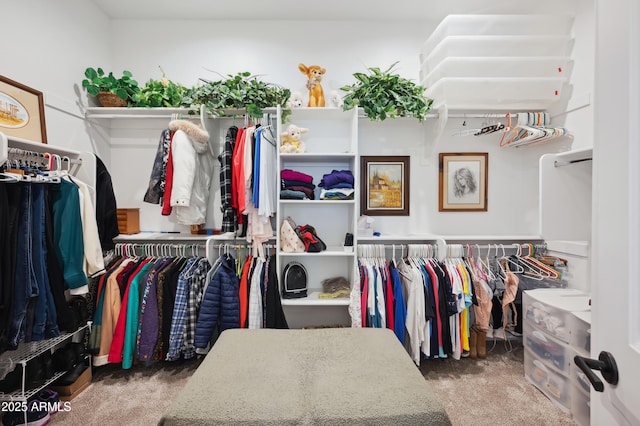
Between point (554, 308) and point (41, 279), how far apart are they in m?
3.22

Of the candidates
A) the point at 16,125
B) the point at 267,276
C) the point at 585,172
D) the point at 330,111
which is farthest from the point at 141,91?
the point at 585,172

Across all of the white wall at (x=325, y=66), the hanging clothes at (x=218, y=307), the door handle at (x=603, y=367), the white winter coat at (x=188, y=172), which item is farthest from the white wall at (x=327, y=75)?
the door handle at (x=603, y=367)

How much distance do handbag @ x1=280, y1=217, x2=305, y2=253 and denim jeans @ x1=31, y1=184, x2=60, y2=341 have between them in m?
1.50

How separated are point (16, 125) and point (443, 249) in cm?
323

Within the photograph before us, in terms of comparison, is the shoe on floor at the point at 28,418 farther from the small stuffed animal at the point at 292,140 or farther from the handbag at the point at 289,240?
the small stuffed animal at the point at 292,140

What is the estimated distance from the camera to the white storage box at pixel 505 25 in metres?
2.41

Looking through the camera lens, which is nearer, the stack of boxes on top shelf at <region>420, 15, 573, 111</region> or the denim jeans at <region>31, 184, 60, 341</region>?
the denim jeans at <region>31, 184, 60, 341</region>

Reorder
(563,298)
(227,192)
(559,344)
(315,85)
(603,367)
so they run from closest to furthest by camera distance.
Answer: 1. (603,367)
2. (559,344)
3. (563,298)
4. (227,192)
5. (315,85)

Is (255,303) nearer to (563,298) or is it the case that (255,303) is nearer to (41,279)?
(41,279)

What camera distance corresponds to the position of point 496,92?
2.46 m

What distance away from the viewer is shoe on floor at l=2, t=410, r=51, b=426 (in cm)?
170

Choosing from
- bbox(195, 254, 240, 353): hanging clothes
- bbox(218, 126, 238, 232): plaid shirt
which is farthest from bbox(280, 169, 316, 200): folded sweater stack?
bbox(195, 254, 240, 353): hanging clothes

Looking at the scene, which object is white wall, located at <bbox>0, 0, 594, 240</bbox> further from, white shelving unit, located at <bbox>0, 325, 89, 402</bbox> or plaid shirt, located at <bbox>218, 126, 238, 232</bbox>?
white shelving unit, located at <bbox>0, 325, 89, 402</bbox>

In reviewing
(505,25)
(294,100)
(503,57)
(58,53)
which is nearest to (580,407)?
(503,57)
